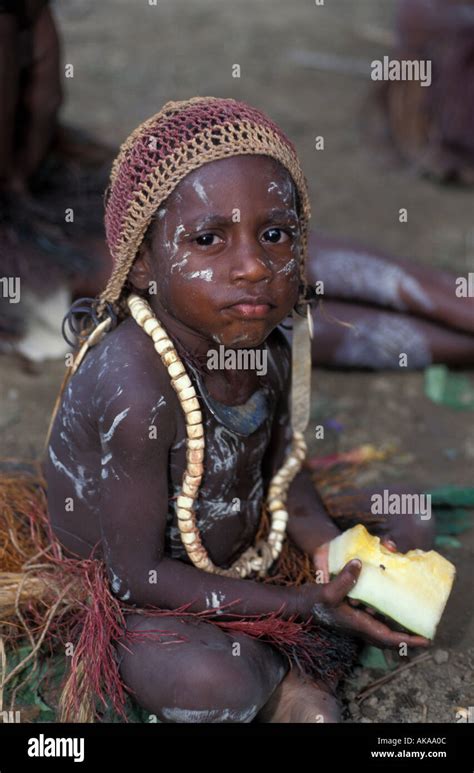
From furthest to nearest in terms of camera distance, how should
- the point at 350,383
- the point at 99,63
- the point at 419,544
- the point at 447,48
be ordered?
the point at 99,63 < the point at 447,48 < the point at 350,383 < the point at 419,544

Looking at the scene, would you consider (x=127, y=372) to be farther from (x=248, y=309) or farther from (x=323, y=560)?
(x=323, y=560)

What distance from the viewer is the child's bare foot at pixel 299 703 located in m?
2.28

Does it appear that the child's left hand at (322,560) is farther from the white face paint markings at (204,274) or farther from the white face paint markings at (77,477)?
the white face paint markings at (204,274)

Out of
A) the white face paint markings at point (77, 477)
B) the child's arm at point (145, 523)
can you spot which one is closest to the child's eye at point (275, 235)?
the child's arm at point (145, 523)

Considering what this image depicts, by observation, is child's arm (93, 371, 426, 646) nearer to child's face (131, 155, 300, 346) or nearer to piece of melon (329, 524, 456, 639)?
piece of melon (329, 524, 456, 639)

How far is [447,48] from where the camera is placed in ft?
17.9

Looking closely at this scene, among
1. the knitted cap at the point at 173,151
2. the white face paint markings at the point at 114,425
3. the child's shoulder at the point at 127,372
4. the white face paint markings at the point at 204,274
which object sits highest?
the knitted cap at the point at 173,151

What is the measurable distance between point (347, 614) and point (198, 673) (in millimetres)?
378

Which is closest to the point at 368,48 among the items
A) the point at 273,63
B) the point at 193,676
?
the point at 273,63

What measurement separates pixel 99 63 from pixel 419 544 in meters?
4.99

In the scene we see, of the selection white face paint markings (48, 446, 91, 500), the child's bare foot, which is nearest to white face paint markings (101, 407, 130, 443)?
white face paint markings (48, 446, 91, 500)

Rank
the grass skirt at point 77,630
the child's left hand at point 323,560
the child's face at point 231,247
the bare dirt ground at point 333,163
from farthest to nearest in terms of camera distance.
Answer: the bare dirt ground at point 333,163 < the child's left hand at point 323,560 < the grass skirt at point 77,630 < the child's face at point 231,247

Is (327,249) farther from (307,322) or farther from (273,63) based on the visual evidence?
(273,63)

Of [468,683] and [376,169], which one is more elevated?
[376,169]
